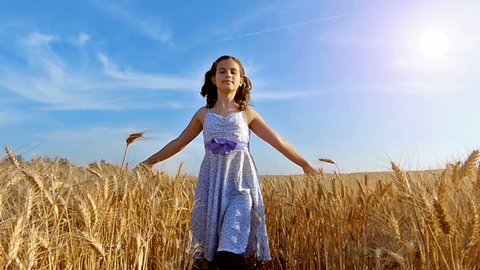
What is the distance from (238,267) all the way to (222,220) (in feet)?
1.05

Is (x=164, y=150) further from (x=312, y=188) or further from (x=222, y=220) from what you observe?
(x=312, y=188)

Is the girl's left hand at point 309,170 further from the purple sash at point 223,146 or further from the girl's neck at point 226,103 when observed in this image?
the girl's neck at point 226,103

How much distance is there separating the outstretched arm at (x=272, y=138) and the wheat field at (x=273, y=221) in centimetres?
18

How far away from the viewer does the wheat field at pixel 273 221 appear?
191cm

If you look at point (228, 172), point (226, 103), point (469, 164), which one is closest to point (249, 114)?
point (226, 103)

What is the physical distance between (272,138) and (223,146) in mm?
412

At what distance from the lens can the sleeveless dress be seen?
3.12 metres

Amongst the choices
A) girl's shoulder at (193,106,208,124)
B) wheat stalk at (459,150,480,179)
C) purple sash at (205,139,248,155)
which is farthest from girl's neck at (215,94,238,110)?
wheat stalk at (459,150,480,179)

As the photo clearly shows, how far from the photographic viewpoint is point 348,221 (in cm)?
303

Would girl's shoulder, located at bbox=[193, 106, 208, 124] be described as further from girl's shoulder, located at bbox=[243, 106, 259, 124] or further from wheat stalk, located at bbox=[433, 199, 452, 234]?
wheat stalk, located at bbox=[433, 199, 452, 234]

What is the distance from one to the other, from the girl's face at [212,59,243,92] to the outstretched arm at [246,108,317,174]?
23 centimetres

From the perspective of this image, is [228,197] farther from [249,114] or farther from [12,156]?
[12,156]

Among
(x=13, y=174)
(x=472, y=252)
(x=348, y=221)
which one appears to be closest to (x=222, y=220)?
(x=348, y=221)

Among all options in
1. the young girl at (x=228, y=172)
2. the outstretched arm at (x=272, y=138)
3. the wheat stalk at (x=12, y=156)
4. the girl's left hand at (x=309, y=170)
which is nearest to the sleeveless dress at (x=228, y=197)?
the young girl at (x=228, y=172)
